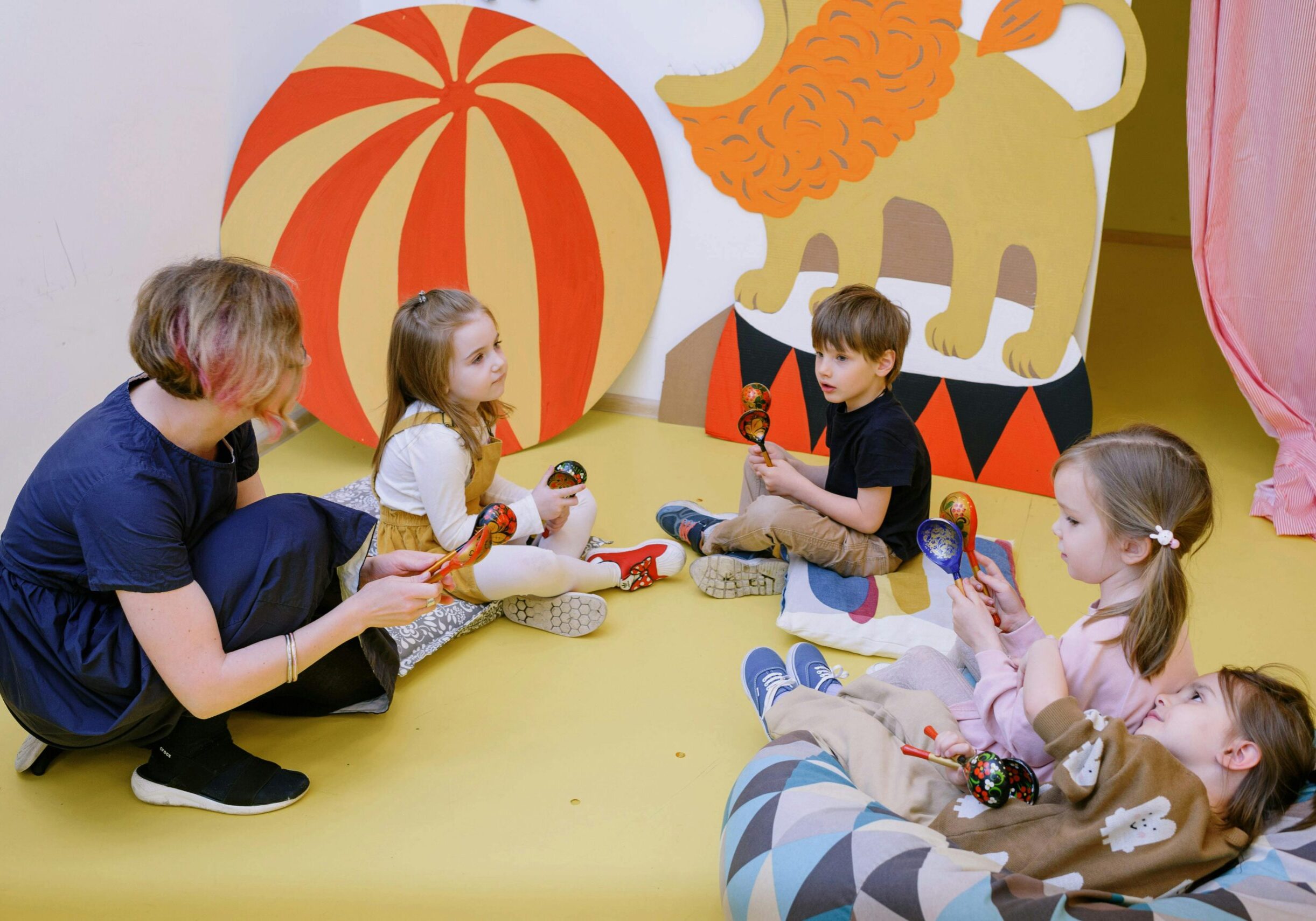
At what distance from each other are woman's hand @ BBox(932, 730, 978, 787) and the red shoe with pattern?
0.95m

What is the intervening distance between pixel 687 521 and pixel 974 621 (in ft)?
3.28

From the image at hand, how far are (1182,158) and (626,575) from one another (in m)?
4.67

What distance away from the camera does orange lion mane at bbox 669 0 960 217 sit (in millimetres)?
2840

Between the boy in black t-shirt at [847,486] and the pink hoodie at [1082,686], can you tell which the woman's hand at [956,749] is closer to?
the pink hoodie at [1082,686]

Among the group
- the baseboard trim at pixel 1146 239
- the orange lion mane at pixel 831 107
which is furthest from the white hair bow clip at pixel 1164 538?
the baseboard trim at pixel 1146 239

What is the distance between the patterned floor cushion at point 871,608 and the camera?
2.18 m

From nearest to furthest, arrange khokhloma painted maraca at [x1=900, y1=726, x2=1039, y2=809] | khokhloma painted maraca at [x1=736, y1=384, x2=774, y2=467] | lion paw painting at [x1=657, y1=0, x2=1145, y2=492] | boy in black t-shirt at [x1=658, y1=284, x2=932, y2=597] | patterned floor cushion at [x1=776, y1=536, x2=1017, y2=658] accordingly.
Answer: khokhloma painted maraca at [x1=900, y1=726, x2=1039, y2=809], patterned floor cushion at [x1=776, y1=536, x2=1017, y2=658], boy in black t-shirt at [x1=658, y1=284, x2=932, y2=597], khokhloma painted maraca at [x1=736, y1=384, x2=774, y2=467], lion paw painting at [x1=657, y1=0, x2=1145, y2=492]

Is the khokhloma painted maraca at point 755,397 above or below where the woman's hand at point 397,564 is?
above

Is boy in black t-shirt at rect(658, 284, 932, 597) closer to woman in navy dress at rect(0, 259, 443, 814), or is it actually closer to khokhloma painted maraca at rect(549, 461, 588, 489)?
khokhloma painted maraca at rect(549, 461, 588, 489)

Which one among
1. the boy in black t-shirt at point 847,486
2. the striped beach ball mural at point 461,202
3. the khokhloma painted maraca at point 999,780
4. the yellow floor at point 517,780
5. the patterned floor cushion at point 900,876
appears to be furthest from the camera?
the striped beach ball mural at point 461,202

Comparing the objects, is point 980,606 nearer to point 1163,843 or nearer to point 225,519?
point 1163,843

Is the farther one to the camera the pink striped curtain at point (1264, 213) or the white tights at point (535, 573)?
the pink striped curtain at point (1264, 213)

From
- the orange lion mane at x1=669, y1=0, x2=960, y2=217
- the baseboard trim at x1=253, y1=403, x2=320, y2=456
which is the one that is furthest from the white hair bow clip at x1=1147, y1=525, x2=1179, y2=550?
the baseboard trim at x1=253, y1=403, x2=320, y2=456

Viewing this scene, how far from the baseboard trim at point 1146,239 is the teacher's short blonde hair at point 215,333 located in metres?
5.16
